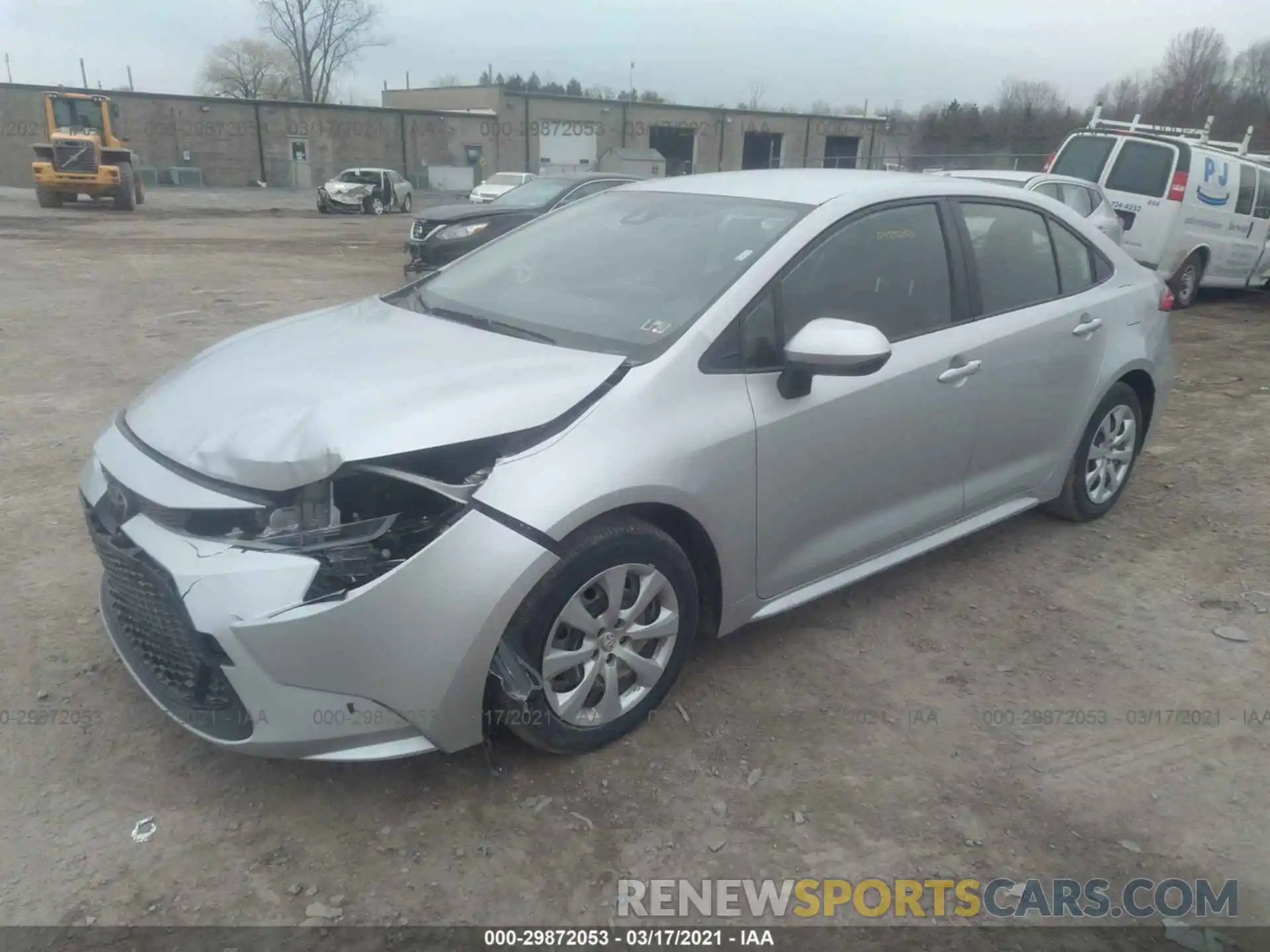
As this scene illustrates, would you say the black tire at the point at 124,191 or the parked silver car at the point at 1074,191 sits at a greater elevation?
the parked silver car at the point at 1074,191

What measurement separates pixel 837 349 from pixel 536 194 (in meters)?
12.1

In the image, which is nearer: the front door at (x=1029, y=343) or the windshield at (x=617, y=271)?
the windshield at (x=617, y=271)

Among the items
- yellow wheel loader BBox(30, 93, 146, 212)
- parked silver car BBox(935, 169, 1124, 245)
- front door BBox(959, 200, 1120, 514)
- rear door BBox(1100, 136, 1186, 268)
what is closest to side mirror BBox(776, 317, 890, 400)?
front door BBox(959, 200, 1120, 514)

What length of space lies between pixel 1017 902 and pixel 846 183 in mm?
2492

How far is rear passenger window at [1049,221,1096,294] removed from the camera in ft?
13.9

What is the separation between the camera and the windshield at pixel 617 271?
3.07 metres

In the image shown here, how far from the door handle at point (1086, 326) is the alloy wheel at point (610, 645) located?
241 centimetres

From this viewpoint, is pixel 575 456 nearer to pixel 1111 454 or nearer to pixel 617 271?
pixel 617 271

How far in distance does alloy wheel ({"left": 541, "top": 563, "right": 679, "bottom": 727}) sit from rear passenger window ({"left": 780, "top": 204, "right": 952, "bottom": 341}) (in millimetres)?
996

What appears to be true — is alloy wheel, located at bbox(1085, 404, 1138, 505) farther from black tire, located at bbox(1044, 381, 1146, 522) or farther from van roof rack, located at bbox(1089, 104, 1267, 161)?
van roof rack, located at bbox(1089, 104, 1267, 161)

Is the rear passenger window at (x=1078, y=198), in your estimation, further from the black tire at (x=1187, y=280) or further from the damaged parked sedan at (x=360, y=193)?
the damaged parked sedan at (x=360, y=193)

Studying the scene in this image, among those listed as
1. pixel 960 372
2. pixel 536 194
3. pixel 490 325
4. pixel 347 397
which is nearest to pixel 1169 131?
pixel 536 194

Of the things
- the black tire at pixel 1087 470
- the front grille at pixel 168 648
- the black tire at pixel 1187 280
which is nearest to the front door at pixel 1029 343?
the black tire at pixel 1087 470

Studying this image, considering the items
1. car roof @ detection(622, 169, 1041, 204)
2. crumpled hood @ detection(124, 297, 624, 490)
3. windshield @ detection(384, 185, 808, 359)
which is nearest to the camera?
crumpled hood @ detection(124, 297, 624, 490)
